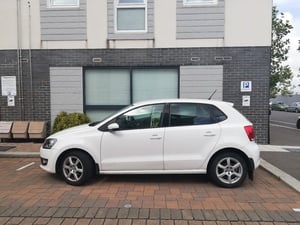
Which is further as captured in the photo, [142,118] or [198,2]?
[198,2]

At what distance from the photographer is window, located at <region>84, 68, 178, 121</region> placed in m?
10.4

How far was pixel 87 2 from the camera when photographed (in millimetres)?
10203

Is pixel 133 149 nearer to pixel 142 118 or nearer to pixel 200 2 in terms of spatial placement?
pixel 142 118

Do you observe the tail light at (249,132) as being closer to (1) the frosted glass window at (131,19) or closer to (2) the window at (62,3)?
(1) the frosted glass window at (131,19)

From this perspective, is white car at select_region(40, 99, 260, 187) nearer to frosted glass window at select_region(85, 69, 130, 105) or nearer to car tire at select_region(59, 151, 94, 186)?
car tire at select_region(59, 151, 94, 186)

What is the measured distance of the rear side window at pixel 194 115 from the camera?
585cm

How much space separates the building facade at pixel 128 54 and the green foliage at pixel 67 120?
18.0 inches

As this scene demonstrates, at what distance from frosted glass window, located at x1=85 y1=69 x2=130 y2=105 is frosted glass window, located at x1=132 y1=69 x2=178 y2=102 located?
0.31 meters

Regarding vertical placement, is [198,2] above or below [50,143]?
above

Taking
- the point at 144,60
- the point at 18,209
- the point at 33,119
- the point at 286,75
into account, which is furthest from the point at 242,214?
the point at 286,75

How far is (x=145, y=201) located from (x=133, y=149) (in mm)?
1082

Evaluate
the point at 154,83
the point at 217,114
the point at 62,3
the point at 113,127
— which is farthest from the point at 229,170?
the point at 62,3

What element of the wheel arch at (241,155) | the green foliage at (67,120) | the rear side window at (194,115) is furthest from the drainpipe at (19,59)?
the wheel arch at (241,155)

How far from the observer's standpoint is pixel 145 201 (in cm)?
500
